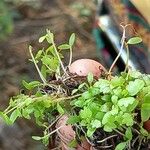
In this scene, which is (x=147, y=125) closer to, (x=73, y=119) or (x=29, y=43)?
(x=73, y=119)

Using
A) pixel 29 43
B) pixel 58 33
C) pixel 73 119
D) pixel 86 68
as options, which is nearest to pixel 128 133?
pixel 73 119

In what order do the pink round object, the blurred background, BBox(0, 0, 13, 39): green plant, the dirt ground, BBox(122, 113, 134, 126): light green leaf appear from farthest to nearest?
1. BBox(0, 0, 13, 39): green plant
2. the dirt ground
3. the blurred background
4. the pink round object
5. BBox(122, 113, 134, 126): light green leaf

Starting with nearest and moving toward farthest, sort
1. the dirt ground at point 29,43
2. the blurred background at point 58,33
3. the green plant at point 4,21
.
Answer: the blurred background at point 58,33
the dirt ground at point 29,43
the green plant at point 4,21

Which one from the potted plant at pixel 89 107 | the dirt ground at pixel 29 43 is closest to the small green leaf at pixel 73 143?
the potted plant at pixel 89 107

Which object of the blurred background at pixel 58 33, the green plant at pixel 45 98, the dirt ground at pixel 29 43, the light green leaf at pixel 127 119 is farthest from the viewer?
the dirt ground at pixel 29 43

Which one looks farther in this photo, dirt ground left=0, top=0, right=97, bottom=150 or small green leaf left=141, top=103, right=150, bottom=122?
dirt ground left=0, top=0, right=97, bottom=150

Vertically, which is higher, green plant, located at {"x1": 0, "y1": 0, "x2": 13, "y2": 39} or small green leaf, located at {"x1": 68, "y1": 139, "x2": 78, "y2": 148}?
small green leaf, located at {"x1": 68, "y1": 139, "x2": 78, "y2": 148}

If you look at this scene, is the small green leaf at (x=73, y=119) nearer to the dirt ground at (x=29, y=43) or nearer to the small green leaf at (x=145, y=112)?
the small green leaf at (x=145, y=112)

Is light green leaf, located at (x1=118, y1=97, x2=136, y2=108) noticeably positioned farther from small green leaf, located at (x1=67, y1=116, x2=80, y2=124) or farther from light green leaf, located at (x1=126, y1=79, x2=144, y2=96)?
small green leaf, located at (x1=67, y1=116, x2=80, y2=124)

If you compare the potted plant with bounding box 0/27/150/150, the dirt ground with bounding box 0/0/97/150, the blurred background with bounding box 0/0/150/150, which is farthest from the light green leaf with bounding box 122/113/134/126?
the dirt ground with bounding box 0/0/97/150

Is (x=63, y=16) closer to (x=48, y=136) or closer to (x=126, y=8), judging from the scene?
(x=126, y=8)
